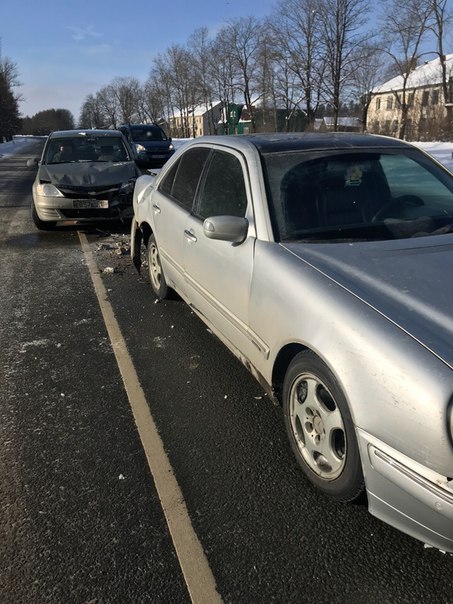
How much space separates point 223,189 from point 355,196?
888mm

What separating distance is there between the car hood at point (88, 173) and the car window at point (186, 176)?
373cm

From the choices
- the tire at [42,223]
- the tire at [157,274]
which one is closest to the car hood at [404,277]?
the tire at [157,274]

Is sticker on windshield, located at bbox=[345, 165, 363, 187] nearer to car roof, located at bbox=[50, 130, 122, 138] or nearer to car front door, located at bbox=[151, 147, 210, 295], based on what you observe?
car front door, located at bbox=[151, 147, 210, 295]

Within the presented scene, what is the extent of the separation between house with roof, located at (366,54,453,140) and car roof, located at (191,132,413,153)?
115 ft

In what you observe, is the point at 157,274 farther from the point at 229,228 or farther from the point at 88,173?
the point at 88,173

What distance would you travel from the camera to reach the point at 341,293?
2.21 meters

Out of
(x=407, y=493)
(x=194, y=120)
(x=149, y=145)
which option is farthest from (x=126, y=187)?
(x=194, y=120)

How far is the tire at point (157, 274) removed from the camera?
195 inches

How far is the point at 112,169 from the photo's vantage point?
8.46 meters

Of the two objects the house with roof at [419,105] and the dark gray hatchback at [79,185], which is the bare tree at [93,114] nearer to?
the house with roof at [419,105]

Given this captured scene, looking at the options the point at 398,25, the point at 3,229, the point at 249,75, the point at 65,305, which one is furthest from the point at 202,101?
the point at 65,305

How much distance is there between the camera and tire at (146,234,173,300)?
4945 millimetres

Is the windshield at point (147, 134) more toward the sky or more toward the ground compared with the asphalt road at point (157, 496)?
more toward the sky

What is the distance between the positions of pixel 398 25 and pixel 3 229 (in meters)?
43.0
